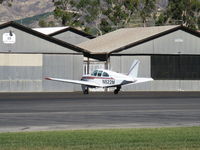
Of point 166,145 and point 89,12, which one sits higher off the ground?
point 89,12

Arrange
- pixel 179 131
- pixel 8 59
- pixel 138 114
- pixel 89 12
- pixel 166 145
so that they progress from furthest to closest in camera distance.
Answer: pixel 89 12, pixel 8 59, pixel 138 114, pixel 179 131, pixel 166 145

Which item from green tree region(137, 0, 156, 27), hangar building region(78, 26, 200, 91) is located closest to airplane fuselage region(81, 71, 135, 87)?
hangar building region(78, 26, 200, 91)

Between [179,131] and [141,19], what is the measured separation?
89.3 m

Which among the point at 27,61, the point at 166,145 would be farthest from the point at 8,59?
the point at 166,145

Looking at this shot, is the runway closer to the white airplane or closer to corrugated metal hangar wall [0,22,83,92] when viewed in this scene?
the white airplane

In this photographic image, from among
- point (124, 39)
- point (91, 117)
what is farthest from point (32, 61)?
point (91, 117)

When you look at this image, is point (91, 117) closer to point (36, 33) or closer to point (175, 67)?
point (36, 33)

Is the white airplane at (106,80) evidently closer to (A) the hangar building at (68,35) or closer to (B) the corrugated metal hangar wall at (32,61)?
(B) the corrugated metal hangar wall at (32,61)

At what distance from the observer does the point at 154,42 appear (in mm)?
70312

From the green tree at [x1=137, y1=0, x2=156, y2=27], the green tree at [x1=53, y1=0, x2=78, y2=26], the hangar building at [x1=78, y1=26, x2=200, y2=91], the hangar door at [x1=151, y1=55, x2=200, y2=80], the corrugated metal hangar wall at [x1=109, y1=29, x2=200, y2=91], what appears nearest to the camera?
the hangar building at [x1=78, y1=26, x2=200, y2=91]

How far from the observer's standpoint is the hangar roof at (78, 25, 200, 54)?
69875 mm

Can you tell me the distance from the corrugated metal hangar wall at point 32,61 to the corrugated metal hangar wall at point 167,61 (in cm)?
433

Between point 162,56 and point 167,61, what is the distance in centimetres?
69

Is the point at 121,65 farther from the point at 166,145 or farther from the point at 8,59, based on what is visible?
the point at 166,145
